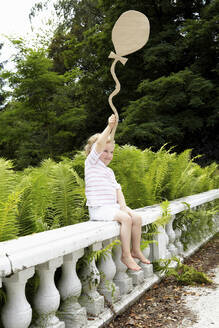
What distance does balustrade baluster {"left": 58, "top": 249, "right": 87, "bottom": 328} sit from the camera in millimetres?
1979

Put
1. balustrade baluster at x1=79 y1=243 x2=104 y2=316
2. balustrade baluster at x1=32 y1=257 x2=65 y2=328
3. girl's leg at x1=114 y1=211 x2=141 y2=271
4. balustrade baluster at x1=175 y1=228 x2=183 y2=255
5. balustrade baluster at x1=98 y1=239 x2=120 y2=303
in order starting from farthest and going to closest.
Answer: balustrade baluster at x1=175 y1=228 x2=183 y2=255 < girl's leg at x1=114 y1=211 x2=141 y2=271 < balustrade baluster at x1=98 y1=239 x2=120 y2=303 < balustrade baluster at x1=79 y1=243 x2=104 y2=316 < balustrade baluster at x1=32 y1=257 x2=65 y2=328

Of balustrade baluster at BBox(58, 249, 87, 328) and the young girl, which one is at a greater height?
the young girl

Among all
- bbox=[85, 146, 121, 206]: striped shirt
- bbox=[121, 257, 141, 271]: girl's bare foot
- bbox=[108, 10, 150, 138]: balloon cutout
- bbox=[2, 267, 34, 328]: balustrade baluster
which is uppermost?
bbox=[108, 10, 150, 138]: balloon cutout

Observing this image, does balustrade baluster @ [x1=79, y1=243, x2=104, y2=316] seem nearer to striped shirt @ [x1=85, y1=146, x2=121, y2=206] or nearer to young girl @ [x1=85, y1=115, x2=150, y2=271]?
young girl @ [x1=85, y1=115, x2=150, y2=271]

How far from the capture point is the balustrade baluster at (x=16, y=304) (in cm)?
161

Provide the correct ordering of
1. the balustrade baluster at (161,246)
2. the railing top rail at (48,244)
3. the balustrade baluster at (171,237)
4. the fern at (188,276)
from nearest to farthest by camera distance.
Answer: the railing top rail at (48,244)
the fern at (188,276)
the balustrade baluster at (161,246)
the balustrade baluster at (171,237)

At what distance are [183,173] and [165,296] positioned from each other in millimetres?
1880

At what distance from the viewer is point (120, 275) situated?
263cm

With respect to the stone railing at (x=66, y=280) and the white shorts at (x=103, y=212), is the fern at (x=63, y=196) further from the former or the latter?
the stone railing at (x=66, y=280)

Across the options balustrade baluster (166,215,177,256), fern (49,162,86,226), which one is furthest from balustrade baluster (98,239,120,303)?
balustrade baluster (166,215,177,256)

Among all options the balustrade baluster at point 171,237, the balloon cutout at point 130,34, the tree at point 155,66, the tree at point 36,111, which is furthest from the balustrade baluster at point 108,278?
the tree at point 36,111

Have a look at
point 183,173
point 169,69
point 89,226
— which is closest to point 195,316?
point 89,226

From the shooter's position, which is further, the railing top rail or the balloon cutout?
the balloon cutout

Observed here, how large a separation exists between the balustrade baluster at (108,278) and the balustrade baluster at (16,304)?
0.80m
